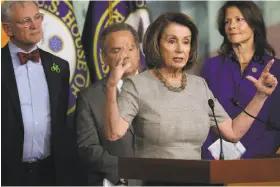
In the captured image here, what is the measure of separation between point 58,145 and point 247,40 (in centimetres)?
151

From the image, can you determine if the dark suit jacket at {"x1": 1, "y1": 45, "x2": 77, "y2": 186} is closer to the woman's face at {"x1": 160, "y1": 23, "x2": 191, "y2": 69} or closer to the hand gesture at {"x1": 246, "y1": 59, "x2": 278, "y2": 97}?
the woman's face at {"x1": 160, "y1": 23, "x2": 191, "y2": 69}

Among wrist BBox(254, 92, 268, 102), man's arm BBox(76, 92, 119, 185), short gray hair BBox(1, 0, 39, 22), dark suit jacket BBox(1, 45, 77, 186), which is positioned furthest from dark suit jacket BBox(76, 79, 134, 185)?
wrist BBox(254, 92, 268, 102)

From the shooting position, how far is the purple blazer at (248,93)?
3.48 m

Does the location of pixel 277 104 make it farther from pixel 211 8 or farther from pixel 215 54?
pixel 211 8

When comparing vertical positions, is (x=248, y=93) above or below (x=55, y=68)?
below

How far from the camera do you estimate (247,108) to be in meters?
3.45

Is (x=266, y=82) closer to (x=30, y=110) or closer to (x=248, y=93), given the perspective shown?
(x=248, y=93)

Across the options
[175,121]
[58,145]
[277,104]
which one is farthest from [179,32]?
[58,145]

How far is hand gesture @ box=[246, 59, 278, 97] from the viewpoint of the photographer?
343 cm

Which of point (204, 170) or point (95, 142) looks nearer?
point (204, 170)

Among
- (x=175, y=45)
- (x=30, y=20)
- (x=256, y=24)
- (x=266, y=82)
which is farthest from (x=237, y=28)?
(x=30, y=20)

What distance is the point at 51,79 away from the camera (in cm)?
356

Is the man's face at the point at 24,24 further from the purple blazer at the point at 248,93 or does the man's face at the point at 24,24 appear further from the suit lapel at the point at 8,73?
the purple blazer at the point at 248,93

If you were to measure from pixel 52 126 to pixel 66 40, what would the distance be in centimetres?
62
